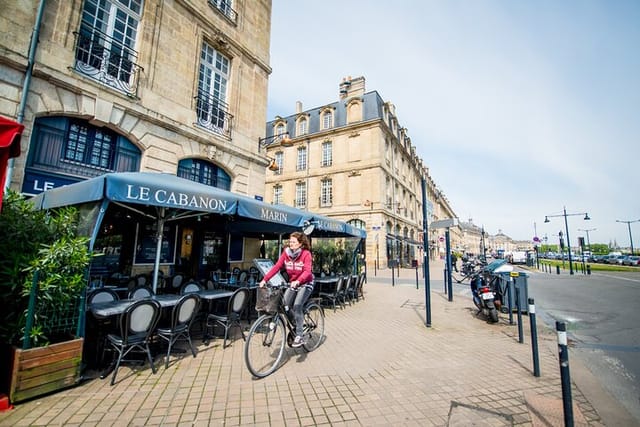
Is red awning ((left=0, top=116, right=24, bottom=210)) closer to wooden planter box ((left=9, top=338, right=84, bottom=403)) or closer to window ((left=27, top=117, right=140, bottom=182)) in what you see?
wooden planter box ((left=9, top=338, right=84, bottom=403))

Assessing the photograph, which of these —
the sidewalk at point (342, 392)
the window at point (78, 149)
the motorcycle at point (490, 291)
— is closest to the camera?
the sidewalk at point (342, 392)

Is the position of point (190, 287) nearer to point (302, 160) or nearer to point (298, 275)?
point (298, 275)

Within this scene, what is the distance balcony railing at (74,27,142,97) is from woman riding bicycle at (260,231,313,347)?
6814 millimetres

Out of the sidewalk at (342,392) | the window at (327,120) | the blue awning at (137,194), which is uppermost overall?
the window at (327,120)

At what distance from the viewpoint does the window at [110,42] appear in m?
6.87

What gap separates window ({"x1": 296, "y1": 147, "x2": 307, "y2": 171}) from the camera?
2877cm

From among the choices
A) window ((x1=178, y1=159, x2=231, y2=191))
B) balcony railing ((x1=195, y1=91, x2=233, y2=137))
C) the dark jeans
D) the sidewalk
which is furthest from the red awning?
balcony railing ((x1=195, y1=91, x2=233, y2=137))

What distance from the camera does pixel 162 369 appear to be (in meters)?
3.64

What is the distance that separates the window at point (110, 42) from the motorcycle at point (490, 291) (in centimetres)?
1037

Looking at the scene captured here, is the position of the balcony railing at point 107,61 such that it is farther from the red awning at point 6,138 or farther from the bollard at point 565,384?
the bollard at point 565,384

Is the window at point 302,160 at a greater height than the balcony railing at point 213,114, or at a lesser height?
greater

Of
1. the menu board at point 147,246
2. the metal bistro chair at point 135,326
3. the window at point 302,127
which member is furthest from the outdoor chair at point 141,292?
the window at point 302,127

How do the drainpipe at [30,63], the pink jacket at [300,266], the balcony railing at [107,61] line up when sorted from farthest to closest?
the balcony railing at [107,61] → the drainpipe at [30,63] → the pink jacket at [300,266]

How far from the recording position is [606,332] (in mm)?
5734
